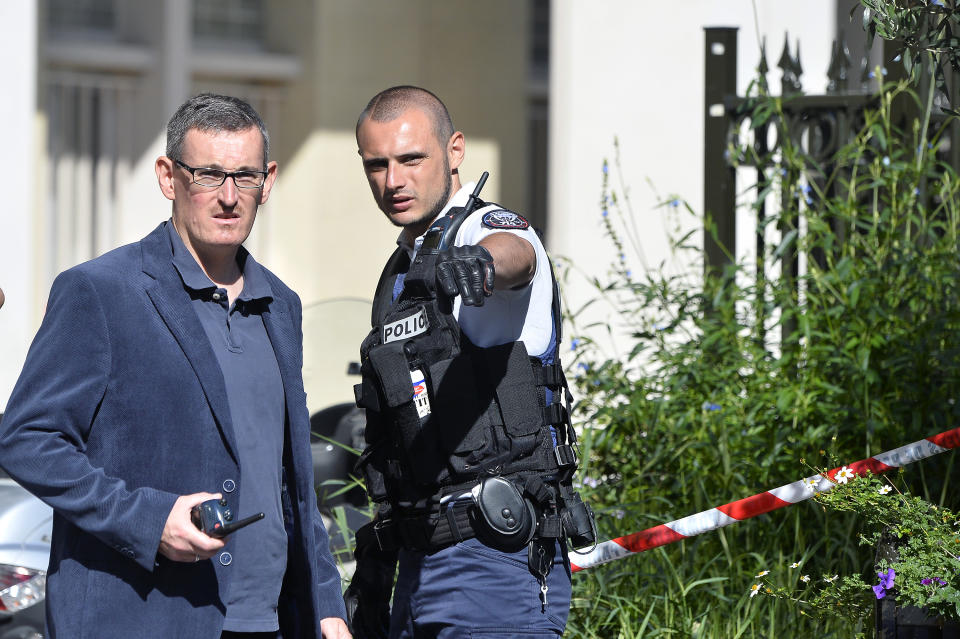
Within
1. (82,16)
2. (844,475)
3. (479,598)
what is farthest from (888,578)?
(82,16)

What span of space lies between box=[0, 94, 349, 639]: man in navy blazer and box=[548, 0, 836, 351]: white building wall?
409 centimetres

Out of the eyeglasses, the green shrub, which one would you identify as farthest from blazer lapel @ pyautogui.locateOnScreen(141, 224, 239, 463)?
the green shrub

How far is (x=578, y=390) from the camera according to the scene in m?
4.68

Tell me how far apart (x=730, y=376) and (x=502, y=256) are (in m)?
2.13

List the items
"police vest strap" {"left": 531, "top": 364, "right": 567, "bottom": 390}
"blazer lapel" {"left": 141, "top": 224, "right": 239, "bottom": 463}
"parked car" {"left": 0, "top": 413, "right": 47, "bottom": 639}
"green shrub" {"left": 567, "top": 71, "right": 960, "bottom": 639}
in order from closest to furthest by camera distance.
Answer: "blazer lapel" {"left": 141, "top": 224, "right": 239, "bottom": 463}
"police vest strap" {"left": 531, "top": 364, "right": 567, "bottom": 390}
"parked car" {"left": 0, "top": 413, "right": 47, "bottom": 639}
"green shrub" {"left": 567, "top": 71, "right": 960, "bottom": 639}

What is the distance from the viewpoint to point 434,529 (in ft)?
8.39

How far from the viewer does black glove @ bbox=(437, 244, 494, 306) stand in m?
2.16

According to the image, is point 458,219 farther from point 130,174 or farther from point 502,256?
point 130,174

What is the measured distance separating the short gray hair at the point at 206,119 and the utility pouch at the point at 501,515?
85 cm

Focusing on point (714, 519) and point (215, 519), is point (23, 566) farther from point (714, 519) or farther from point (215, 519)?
point (714, 519)

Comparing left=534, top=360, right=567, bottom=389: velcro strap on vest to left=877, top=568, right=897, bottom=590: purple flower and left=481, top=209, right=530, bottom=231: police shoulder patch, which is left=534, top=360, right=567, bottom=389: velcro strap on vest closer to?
left=481, top=209, right=530, bottom=231: police shoulder patch

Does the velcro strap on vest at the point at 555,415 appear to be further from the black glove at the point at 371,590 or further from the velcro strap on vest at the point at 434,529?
the black glove at the point at 371,590

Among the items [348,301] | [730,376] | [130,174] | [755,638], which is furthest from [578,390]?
[130,174]

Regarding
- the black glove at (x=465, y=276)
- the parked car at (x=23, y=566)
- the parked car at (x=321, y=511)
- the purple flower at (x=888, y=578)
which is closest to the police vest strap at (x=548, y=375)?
the black glove at (x=465, y=276)
